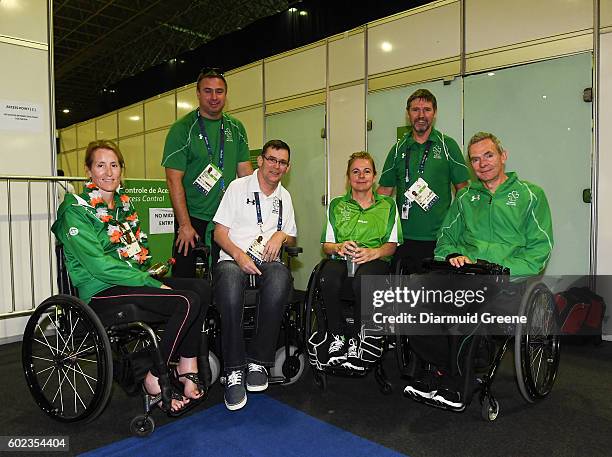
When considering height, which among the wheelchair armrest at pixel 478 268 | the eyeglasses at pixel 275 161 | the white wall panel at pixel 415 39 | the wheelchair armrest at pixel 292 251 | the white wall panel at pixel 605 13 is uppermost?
the white wall panel at pixel 415 39

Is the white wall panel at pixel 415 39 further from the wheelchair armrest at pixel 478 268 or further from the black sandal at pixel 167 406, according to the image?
the black sandal at pixel 167 406

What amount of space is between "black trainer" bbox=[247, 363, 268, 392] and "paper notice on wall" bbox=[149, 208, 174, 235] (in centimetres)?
269

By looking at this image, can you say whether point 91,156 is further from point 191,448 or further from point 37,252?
point 37,252

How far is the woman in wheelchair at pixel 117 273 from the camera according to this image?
1.98 m

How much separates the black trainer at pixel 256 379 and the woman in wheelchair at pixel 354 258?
0.93 feet

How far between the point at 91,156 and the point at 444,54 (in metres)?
3.16

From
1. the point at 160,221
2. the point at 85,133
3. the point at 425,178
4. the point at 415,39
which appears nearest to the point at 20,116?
the point at 160,221

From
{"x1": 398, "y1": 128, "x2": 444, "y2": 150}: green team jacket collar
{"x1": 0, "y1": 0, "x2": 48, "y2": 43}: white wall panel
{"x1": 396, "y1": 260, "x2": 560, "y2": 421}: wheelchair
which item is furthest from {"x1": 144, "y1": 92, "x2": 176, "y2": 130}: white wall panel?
{"x1": 396, "y1": 260, "x2": 560, "y2": 421}: wheelchair

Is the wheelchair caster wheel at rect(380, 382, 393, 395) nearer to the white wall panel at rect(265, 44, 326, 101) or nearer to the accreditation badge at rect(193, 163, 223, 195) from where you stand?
the accreditation badge at rect(193, 163, 223, 195)

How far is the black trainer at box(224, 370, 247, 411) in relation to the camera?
220cm

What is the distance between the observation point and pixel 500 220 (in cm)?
234

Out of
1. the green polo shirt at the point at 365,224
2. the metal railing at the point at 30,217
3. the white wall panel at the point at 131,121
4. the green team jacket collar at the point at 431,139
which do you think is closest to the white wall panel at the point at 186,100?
the white wall panel at the point at 131,121

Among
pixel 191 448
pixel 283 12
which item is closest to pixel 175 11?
pixel 283 12

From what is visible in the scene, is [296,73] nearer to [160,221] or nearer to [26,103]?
[160,221]
